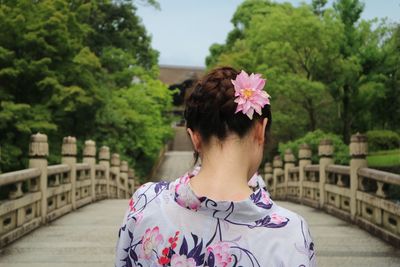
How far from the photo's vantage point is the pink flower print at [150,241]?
1840 millimetres

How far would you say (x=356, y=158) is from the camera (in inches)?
329

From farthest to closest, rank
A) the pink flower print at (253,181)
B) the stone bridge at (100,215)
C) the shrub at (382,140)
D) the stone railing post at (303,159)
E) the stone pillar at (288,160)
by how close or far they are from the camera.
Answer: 1. the shrub at (382,140)
2. the stone pillar at (288,160)
3. the stone railing post at (303,159)
4. the stone bridge at (100,215)
5. the pink flower print at (253,181)

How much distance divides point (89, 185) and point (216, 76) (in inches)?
429

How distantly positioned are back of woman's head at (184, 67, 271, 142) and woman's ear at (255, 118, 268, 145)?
0.06ft

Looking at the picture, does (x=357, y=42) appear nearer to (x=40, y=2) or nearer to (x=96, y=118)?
(x=96, y=118)

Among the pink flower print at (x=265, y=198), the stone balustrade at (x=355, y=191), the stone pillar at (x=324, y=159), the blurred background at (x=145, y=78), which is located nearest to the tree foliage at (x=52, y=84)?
the blurred background at (x=145, y=78)

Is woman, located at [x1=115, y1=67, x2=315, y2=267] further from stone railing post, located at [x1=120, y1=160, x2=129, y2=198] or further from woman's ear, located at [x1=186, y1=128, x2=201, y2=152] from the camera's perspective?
stone railing post, located at [x1=120, y1=160, x2=129, y2=198]

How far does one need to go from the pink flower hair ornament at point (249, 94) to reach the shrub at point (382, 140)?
20288 millimetres

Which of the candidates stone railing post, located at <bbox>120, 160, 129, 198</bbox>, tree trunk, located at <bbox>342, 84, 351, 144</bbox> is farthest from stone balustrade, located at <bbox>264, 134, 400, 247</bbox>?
tree trunk, located at <bbox>342, 84, 351, 144</bbox>

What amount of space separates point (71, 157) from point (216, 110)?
883cm

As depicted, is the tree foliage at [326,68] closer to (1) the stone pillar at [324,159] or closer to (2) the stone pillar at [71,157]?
(1) the stone pillar at [324,159]

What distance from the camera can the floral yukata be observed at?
176cm

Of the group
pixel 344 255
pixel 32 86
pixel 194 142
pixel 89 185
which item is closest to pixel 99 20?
pixel 32 86

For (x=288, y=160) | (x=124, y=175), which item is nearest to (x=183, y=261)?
(x=288, y=160)
